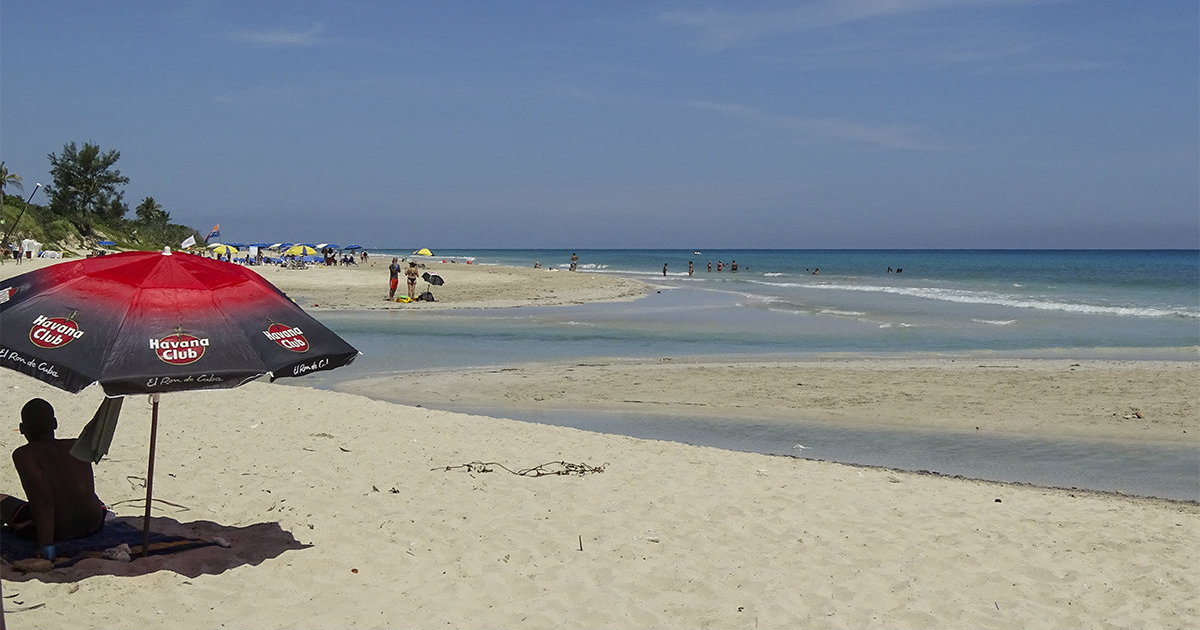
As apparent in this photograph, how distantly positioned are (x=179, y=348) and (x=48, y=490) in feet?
6.18

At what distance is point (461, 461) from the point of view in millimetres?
9031

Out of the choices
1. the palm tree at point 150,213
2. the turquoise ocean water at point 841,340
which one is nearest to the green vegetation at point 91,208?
the palm tree at point 150,213

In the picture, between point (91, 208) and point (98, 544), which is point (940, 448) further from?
point (91, 208)

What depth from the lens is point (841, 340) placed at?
24.0 m

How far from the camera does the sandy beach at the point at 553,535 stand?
5.62 metres

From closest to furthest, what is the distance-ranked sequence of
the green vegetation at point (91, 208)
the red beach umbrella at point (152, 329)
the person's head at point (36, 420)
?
the red beach umbrella at point (152, 329), the person's head at point (36, 420), the green vegetation at point (91, 208)

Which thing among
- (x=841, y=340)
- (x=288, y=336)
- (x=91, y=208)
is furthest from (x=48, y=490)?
(x=91, y=208)

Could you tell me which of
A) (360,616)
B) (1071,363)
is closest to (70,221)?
(1071,363)

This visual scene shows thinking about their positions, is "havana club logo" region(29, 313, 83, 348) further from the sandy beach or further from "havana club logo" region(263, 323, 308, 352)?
the sandy beach

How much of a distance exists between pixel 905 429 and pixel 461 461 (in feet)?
21.2

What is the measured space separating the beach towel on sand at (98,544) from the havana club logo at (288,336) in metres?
1.93

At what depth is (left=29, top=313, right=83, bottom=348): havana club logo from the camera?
475cm

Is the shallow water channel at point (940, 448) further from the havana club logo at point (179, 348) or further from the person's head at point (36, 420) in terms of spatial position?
the havana club logo at point (179, 348)

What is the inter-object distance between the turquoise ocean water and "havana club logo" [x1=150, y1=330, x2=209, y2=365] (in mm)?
7525
